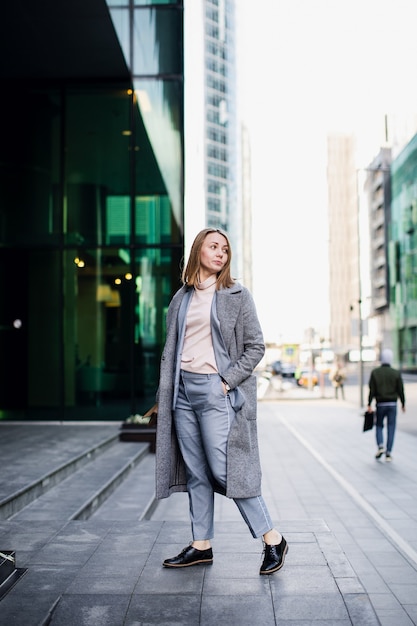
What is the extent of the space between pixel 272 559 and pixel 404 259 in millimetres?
62677

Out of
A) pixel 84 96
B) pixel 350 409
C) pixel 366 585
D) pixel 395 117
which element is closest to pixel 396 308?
pixel 395 117

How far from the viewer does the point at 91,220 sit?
48.5 ft

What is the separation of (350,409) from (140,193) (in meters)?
14.4

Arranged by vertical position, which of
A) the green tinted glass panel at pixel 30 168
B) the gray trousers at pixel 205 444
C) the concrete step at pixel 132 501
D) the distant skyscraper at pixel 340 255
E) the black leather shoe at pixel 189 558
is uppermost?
the distant skyscraper at pixel 340 255

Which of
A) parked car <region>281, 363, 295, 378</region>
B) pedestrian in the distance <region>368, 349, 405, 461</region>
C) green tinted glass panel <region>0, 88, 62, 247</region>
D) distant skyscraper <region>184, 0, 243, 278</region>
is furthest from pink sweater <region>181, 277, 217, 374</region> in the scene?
distant skyscraper <region>184, 0, 243, 278</region>

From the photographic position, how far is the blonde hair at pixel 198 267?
413cm

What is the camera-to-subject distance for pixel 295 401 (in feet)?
106

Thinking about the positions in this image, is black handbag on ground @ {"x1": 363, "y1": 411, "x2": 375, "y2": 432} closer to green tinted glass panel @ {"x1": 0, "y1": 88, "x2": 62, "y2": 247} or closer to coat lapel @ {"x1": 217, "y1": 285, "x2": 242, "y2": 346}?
green tinted glass panel @ {"x1": 0, "y1": 88, "x2": 62, "y2": 247}

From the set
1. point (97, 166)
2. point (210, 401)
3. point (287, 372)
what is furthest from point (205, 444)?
point (287, 372)

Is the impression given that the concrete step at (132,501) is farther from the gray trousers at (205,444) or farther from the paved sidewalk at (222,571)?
the gray trousers at (205,444)

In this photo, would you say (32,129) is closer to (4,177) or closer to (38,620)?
(4,177)

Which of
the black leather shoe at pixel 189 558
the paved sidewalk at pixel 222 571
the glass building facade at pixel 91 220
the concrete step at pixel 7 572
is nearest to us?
the paved sidewalk at pixel 222 571

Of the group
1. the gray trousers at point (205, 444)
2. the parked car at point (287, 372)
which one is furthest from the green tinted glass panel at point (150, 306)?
the parked car at point (287, 372)

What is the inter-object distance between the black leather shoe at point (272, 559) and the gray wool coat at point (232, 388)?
1.07 ft
